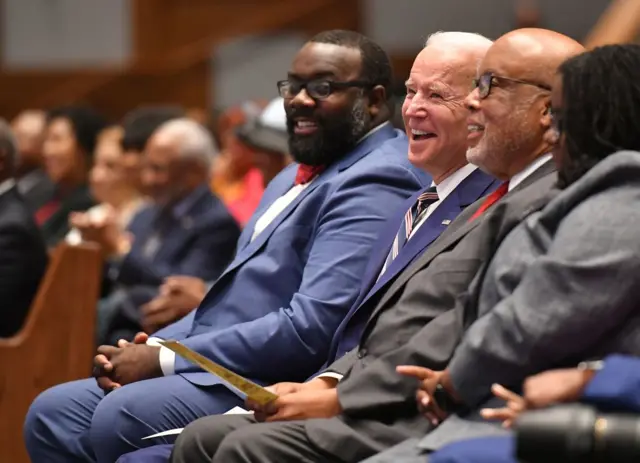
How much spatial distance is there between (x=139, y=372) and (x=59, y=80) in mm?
7884

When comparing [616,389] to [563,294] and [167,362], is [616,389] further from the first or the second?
[167,362]

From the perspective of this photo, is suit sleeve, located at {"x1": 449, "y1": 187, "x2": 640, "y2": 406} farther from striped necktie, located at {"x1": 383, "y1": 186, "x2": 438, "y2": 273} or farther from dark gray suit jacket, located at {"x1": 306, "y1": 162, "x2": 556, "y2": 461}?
striped necktie, located at {"x1": 383, "y1": 186, "x2": 438, "y2": 273}

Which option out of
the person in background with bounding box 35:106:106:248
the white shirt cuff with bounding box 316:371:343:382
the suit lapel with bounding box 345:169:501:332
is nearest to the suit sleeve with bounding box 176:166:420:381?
the suit lapel with bounding box 345:169:501:332

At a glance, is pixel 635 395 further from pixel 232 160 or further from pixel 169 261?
pixel 232 160

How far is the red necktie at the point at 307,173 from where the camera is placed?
11.8ft

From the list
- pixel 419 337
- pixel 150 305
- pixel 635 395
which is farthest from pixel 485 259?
pixel 150 305

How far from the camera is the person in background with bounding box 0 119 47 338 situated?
4.42 meters

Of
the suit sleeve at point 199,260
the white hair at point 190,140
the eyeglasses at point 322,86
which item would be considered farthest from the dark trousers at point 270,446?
the white hair at point 190,140

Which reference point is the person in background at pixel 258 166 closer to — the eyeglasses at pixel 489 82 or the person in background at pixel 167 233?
the person in background at pixel 167 233

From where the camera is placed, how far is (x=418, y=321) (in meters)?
2.67

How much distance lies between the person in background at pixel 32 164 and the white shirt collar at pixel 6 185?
35.6 inches

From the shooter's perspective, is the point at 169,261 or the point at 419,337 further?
the point at 169,261

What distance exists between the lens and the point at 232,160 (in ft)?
20.0

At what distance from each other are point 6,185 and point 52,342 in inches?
25.6
